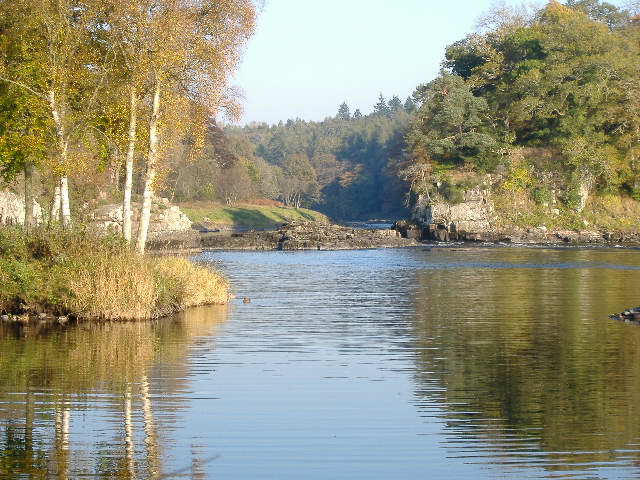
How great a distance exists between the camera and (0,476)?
10633 millimetres

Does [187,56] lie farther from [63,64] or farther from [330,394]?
[330,394]

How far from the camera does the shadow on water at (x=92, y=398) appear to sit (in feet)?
37.2

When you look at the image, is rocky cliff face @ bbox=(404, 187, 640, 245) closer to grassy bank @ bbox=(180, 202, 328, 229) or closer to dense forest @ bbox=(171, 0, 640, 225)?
dense forest @ bbox=(171, 0, 640, 225)

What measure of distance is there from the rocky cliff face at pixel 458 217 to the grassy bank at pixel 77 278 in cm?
6176

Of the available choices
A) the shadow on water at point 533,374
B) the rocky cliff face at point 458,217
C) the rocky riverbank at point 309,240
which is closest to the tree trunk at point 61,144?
the shadow on water at point 533,374

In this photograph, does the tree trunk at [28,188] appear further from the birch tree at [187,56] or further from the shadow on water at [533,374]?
the shadow on water at [533,374]

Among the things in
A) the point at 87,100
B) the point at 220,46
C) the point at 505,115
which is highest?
the point at 505,115

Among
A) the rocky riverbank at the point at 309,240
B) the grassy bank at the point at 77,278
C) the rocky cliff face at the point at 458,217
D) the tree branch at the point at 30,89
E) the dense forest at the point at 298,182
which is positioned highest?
the dense forest at the point at 298,182

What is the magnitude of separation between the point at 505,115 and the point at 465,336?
75.0m

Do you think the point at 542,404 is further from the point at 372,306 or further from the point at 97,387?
the point at 372,306

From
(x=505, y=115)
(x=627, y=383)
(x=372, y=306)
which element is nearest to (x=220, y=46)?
(x=372, y=306)

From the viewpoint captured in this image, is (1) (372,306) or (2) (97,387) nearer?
(2) (97,387)

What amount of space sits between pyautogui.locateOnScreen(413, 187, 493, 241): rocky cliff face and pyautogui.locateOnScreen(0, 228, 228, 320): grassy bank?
6176 centimetres

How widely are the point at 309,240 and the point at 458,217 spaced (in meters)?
16.4
